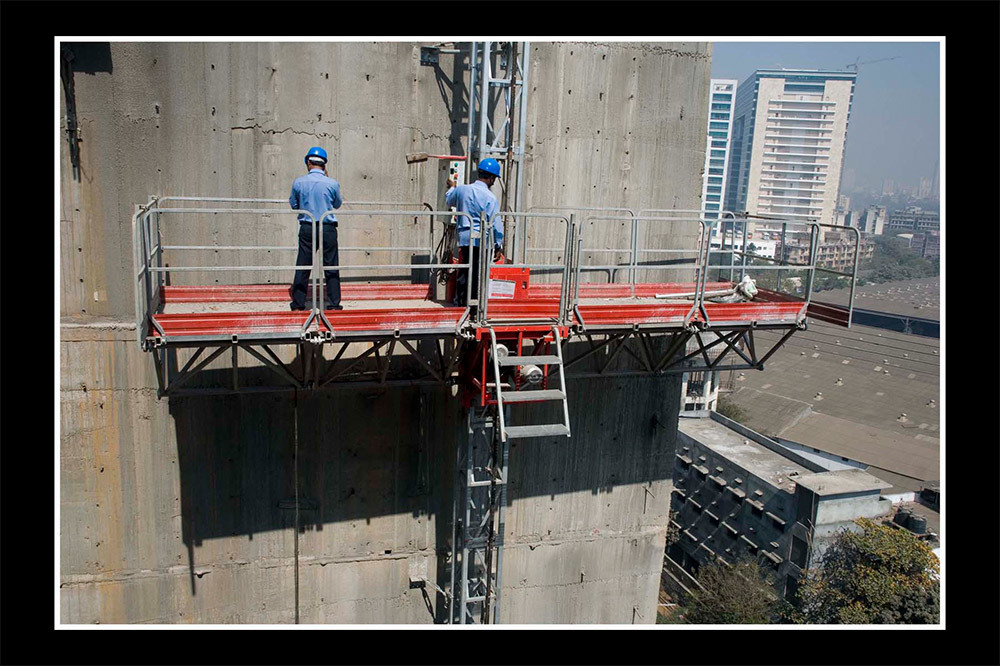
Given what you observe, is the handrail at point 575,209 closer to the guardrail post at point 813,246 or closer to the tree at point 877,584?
the guardrail post at point 813,246

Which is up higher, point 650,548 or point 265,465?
point 265,465

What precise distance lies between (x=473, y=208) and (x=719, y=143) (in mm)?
142850

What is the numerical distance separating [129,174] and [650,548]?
8954mm

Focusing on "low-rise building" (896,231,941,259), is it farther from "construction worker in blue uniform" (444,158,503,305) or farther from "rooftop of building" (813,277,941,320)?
"construction worker in blue uniform" (444,158,503,305)

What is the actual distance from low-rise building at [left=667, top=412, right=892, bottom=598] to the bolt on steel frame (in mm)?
25726

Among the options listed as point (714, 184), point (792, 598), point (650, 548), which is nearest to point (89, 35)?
point (650, 548)

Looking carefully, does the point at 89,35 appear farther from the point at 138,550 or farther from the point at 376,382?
the point at 138,550

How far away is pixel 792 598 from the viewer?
33281mm

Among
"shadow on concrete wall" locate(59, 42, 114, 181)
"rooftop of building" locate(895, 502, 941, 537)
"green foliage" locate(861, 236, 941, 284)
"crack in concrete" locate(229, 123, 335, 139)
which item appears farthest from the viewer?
"green foliage" locate(861, 236, 941, 284)

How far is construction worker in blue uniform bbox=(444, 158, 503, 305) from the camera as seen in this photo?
26.3ft

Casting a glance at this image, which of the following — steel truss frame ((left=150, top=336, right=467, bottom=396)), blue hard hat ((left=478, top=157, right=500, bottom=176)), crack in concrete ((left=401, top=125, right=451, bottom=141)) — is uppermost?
crack in concrete ((left=401, top=125, right=451, bottom=141))

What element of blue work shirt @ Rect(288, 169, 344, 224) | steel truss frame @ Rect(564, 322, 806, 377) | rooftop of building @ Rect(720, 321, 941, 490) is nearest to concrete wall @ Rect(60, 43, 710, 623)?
steel truss frame @ Rect(564, 322, 806, 377)

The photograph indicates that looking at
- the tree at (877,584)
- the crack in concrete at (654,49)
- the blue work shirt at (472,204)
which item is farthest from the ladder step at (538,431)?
the tree at (877,584)

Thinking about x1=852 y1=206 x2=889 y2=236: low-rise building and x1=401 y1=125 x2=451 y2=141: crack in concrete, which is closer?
x1=401 y1=125 x2=451 y2=141: crack in concrete
